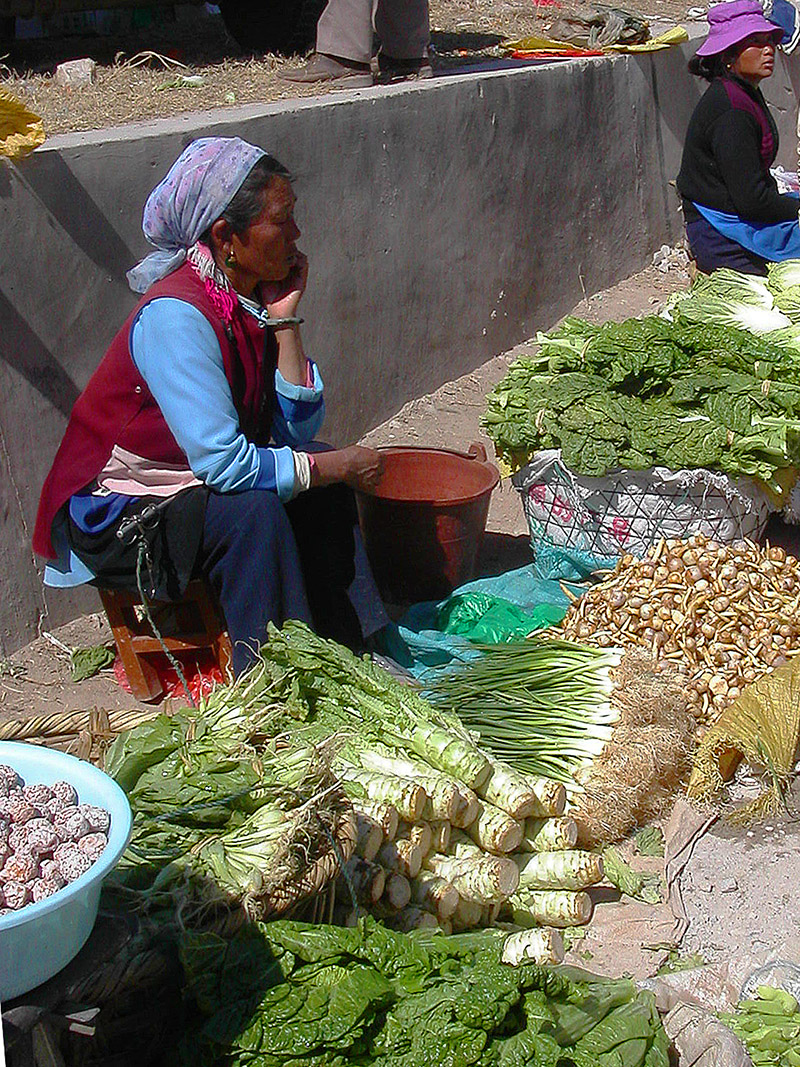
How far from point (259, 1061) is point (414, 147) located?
4.86 m

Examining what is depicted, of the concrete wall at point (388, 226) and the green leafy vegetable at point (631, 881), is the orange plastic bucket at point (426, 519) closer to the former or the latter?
the concrete wall at point (388, 226)

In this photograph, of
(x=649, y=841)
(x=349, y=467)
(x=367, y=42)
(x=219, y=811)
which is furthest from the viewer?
(x=367, y=42)

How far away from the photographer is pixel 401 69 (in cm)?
702

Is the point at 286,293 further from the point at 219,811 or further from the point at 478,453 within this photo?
the point at 219,811

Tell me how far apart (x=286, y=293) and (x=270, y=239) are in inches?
15.3

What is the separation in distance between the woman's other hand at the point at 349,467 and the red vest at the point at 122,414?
355 millimetres

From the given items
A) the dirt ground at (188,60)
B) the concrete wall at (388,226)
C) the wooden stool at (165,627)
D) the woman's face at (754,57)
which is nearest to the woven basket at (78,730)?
the wooden stool at (165,627)

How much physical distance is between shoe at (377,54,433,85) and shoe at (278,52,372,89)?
107mm

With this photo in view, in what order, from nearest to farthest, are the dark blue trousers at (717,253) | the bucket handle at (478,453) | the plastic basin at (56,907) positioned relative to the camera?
1. the plastic basin at (56,907)
2. the bucket handle at (478,453)
3. the dark blue trousers at (717,253)

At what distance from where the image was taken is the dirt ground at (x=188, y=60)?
5934 millimetres

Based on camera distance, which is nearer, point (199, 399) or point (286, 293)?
point (199, 399)

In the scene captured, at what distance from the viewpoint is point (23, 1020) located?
5.94 ft

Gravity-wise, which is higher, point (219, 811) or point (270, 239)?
point (270, 239)

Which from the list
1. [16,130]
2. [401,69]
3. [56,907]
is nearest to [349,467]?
[16,130]
